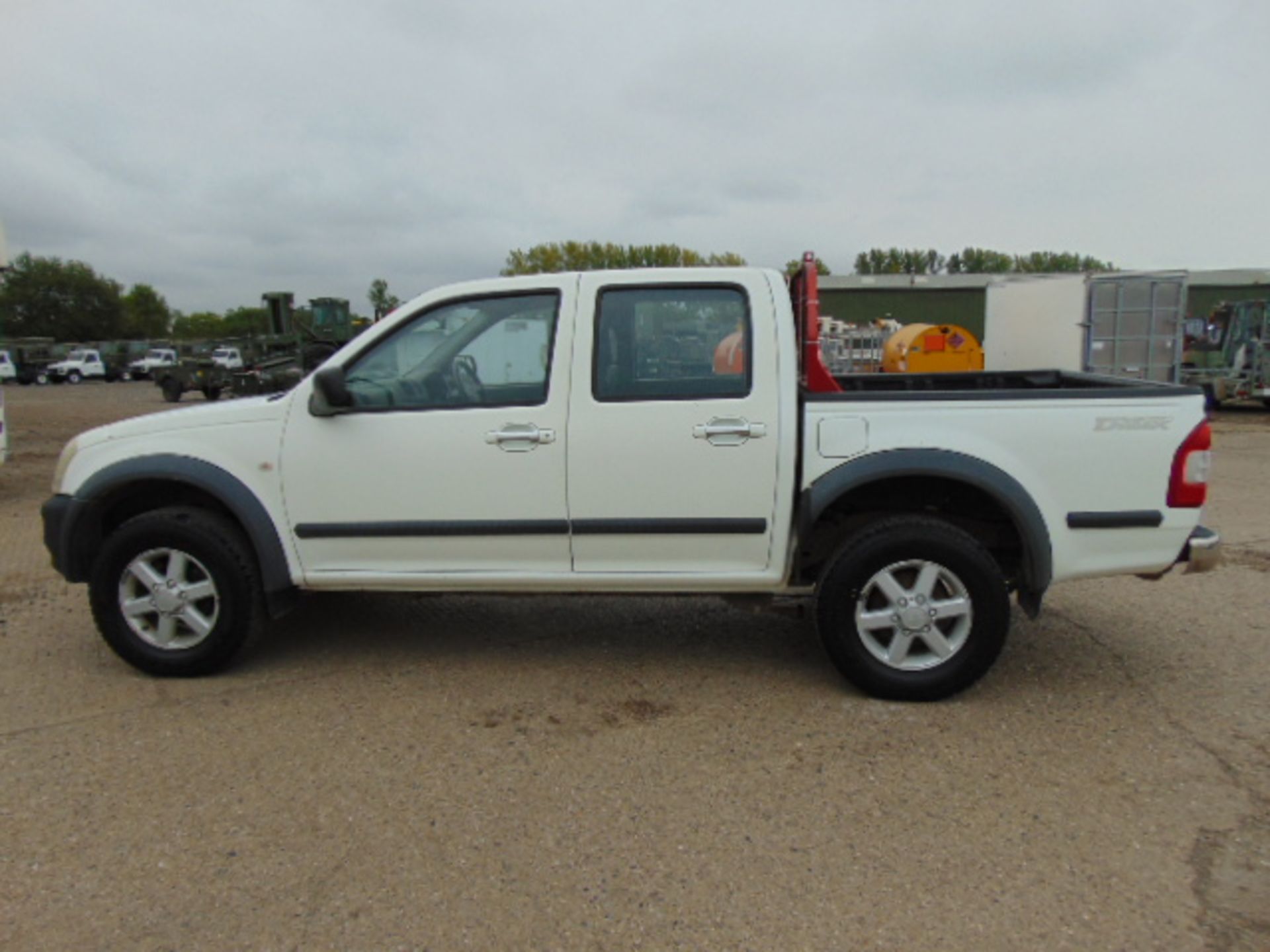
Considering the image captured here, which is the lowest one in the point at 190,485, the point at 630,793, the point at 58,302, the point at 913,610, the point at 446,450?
the point at 630,793

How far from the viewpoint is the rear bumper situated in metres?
3.73

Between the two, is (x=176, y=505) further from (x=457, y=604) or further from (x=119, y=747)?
(x=457, y=604)

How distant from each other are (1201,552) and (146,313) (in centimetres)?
10306

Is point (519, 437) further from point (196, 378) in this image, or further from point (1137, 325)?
point (196, 378)

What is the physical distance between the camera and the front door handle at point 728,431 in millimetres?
3682

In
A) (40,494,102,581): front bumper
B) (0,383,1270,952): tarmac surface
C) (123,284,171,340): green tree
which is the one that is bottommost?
(0,383,1270,952): tarmac surface

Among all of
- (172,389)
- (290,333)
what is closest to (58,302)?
(172,389)

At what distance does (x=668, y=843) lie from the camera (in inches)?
111

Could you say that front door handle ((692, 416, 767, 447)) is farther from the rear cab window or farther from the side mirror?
the side mirror

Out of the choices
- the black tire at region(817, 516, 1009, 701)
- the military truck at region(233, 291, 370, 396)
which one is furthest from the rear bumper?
the military truck at region(233, 291, 370, 396)

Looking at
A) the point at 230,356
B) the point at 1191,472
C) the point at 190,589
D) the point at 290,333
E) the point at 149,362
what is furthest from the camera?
the point at 149,362

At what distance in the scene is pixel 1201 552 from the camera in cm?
374

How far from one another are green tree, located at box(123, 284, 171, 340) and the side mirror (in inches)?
3653

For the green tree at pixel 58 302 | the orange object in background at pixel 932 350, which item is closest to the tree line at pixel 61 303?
the green tree at pixel 58 302
